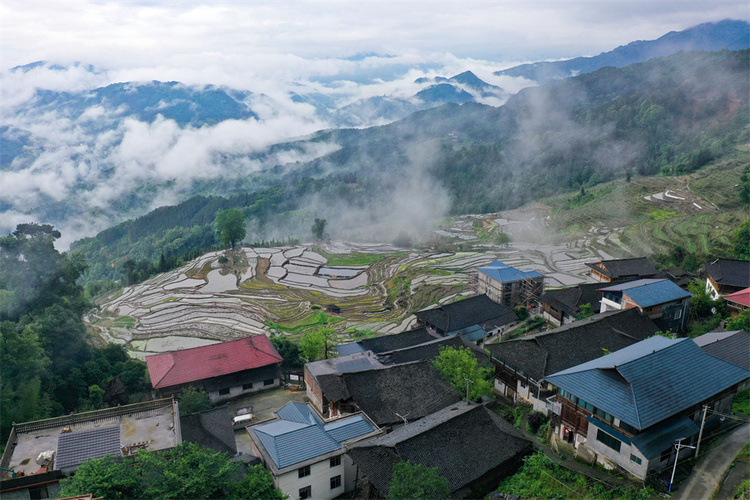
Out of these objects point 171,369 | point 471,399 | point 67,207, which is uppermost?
point 471,399

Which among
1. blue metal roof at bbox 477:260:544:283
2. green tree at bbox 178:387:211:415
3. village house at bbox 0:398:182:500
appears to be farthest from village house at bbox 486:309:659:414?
green tree at bbox 178:387:211:415

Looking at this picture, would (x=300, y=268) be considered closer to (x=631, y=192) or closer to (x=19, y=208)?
(x=631, y=192)

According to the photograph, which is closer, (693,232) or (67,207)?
(693,232)

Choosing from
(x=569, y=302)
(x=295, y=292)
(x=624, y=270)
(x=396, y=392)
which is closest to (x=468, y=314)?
(x=569, y=302)

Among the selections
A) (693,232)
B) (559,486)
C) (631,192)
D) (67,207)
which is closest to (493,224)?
(631,192)

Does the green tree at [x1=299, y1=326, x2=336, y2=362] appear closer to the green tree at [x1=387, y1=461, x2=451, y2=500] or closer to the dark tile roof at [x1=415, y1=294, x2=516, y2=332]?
the dark tile roof at [x1=415, y1=294, x2=516, y2=332]
